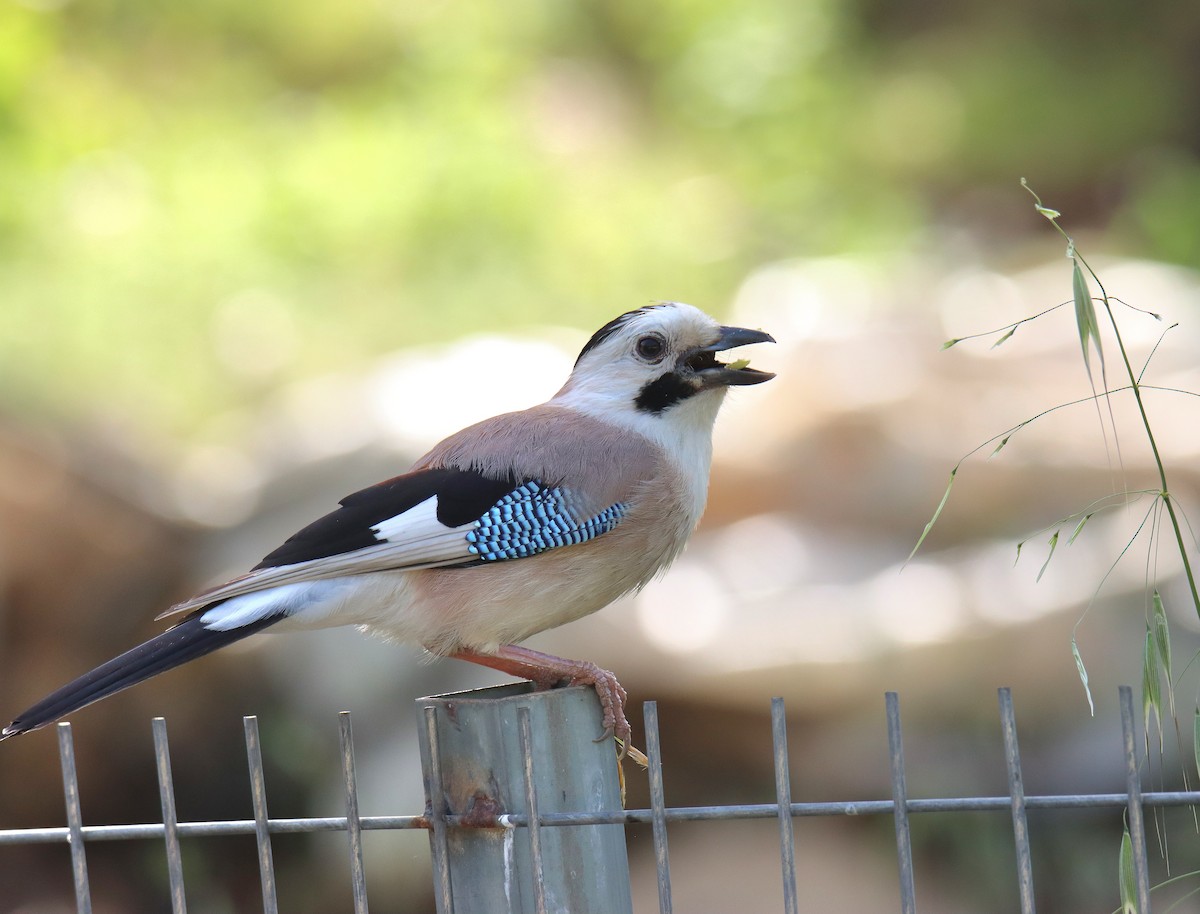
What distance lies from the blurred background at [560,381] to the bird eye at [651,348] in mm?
1183

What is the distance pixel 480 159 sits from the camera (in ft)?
Answer: 40.5

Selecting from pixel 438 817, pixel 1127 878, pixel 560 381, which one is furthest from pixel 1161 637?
pixel 560 381

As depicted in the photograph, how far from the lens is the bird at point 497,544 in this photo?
3367 millimetres

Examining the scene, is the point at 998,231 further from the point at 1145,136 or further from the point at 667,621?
the point at 667,621

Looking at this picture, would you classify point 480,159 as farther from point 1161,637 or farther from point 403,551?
point 1161,637

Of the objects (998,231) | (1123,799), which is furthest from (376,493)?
(998,231)

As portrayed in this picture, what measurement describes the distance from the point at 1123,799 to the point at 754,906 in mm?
4709

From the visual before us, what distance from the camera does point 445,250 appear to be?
11.4 metres

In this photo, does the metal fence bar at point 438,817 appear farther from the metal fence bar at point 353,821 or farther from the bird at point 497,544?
the bird at point 497,544

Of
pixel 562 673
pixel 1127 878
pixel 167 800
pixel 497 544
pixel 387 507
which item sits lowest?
pixel 1127 878

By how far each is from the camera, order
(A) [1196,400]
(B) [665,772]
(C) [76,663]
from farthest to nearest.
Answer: (A) [1196,400]
(C) [76,663]
(B) [665,772]

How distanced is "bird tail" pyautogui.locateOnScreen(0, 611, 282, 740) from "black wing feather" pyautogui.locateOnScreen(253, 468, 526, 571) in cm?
22

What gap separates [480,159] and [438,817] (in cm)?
1058

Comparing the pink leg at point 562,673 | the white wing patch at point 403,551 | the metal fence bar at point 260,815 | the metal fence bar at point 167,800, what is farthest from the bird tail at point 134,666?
the pink leg at point 562,673
